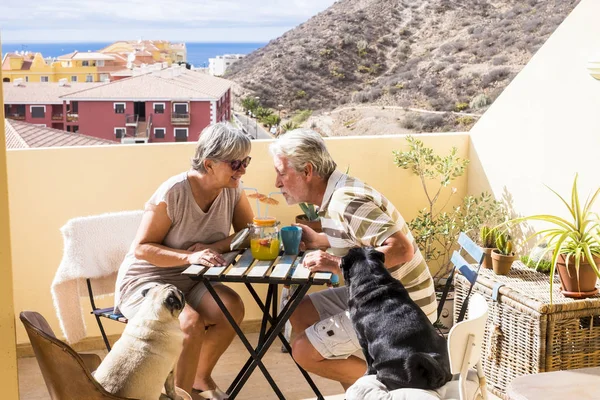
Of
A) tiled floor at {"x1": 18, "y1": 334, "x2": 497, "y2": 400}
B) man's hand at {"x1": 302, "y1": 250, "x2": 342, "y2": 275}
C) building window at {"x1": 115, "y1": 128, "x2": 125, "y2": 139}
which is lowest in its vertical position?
tiled floor at {"x1": 18, "y1": 334, "x2": 497, "y2": 400}

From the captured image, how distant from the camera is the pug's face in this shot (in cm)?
248

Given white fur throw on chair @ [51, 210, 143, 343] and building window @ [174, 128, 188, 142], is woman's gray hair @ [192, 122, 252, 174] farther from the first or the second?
building window @ [174, 128, 188, 142]

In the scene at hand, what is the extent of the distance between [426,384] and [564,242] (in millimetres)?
1479

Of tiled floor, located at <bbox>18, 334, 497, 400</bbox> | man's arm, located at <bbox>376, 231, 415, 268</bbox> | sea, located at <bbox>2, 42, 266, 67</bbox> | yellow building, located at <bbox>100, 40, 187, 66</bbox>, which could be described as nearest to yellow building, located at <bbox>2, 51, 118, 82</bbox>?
sea, located at <bbox>2, 42, 266, 67</bbox>

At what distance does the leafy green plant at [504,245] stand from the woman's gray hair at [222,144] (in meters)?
1.48

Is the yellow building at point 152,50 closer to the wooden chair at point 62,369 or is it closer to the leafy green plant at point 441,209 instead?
the leafy green plant at point 441,209

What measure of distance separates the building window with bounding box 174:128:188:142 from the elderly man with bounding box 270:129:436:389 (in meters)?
3.81

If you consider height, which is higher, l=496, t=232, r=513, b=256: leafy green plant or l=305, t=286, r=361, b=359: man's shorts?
l=496, t=232, r=513, b=256: leafy green plant

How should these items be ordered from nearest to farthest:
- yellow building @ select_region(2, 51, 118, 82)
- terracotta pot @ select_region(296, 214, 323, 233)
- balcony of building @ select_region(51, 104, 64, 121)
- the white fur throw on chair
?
the white fur throw on chair < terracotta pot @ select_region(296, 214, 323, 233) < balcony of building @ select_region(51, 104, 64, 121) < yellow building @ select_region(2, 51, 118, 82)

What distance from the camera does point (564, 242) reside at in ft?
11.2

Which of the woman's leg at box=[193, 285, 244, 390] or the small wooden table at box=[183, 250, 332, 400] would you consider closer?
the small wooden table at box=[183, 250, 332, 400]

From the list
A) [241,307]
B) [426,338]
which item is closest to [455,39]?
[241,307]

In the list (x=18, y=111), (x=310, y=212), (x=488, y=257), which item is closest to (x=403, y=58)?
(x=18, y=111)

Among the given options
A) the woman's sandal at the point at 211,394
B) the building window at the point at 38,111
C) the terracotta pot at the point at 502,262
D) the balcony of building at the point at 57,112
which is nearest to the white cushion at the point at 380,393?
the woman's sandal at the point at 211,394
